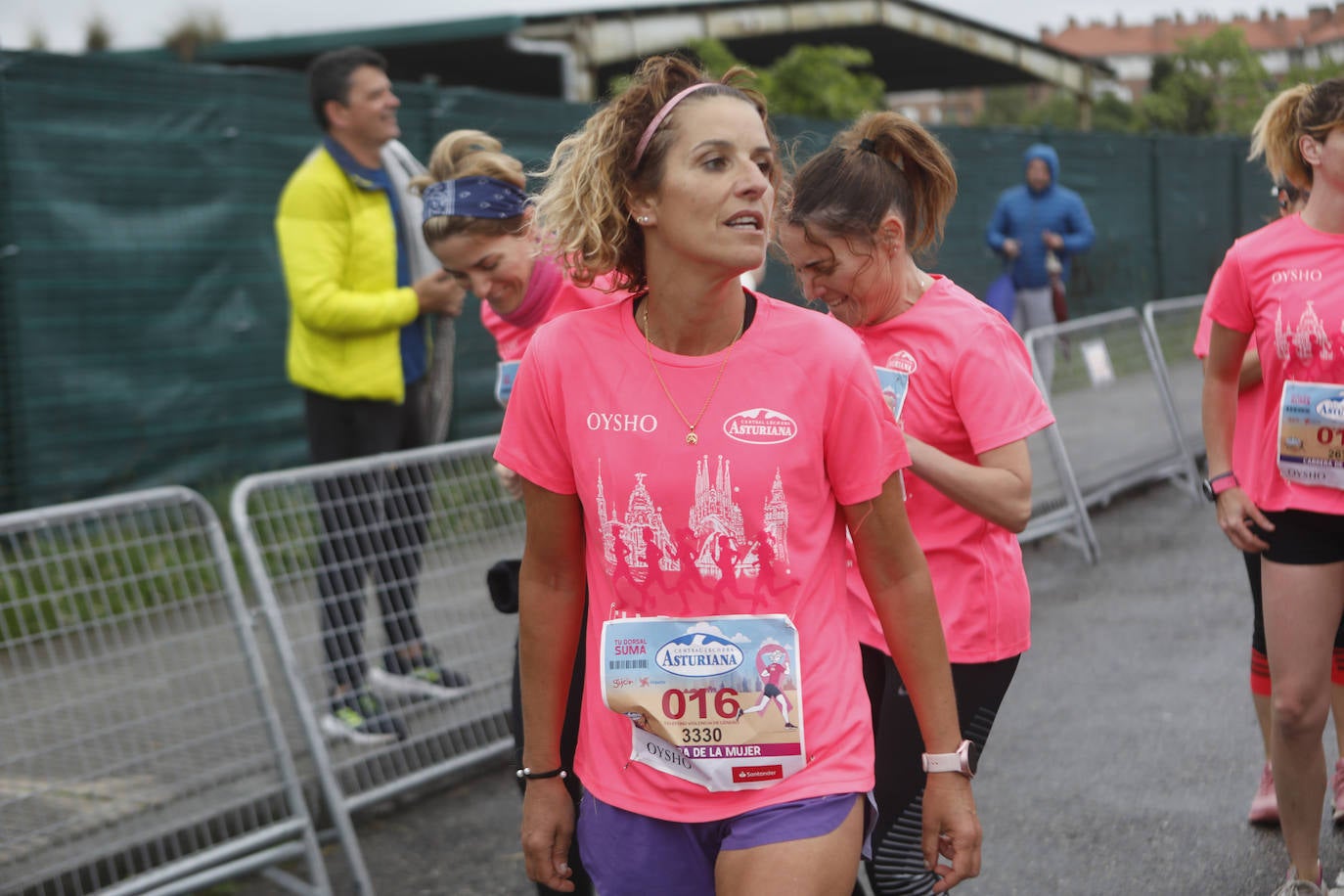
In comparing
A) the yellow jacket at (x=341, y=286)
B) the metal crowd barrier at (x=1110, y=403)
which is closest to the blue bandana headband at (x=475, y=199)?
the yellow jacket at (x=341, y=286)

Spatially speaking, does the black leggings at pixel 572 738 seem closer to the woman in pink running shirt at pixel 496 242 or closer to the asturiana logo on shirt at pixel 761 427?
the woman in pink running shirt at pixel 496 242

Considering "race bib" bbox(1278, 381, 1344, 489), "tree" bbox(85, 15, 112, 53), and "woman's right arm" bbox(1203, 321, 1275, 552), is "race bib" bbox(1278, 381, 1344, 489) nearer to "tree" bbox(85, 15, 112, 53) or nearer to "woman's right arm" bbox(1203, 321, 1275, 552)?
"woman's right arm" bbox(1203, 321, 1275, 552)

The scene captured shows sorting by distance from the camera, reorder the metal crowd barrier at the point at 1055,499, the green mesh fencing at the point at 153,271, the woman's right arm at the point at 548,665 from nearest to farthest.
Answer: the woman's right arm at the point at 548,665 → the green mesh fencing at the point at 153,271 → the metal crowd barrier at the point at 1055,499

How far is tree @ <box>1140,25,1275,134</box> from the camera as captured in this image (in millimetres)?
6460

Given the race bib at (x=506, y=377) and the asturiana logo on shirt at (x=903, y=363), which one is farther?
the race bib at (x=506, y=377)

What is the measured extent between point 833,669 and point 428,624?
10.3ft

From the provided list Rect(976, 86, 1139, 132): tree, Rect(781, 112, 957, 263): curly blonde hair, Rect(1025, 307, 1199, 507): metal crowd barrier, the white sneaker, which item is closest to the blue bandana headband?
Rect(781, 112, 957, 263): curly blonde hair

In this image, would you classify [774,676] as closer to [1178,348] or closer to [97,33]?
[1178,348]

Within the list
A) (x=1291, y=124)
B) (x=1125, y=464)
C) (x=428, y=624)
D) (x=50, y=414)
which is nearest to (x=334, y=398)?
(x=428, y=624)

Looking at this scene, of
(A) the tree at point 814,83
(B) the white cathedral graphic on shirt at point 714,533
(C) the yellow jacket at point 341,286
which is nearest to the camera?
(B) the white cathedral graphic on shirt at point 714,533

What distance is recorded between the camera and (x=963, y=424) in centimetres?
318

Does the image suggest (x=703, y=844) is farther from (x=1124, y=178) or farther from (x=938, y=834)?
(x=1124, y=178)

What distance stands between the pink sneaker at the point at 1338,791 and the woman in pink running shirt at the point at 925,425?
6.40 feet

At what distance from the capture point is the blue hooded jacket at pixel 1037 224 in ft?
42.0
